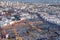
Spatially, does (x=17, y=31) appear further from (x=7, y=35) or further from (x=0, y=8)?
(x=0, y=8)

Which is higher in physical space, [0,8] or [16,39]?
[0,8]

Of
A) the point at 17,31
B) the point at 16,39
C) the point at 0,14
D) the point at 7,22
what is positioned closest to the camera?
the point at 16,39

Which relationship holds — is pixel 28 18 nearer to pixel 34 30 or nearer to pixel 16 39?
pixel 34 30

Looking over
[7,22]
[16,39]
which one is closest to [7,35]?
[16,39]

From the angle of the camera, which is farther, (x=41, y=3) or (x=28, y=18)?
(x=41, y=3)

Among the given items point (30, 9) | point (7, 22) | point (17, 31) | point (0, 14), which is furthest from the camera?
point (30, 9)

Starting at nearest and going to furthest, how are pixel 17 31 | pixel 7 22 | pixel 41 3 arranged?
pixel 17 31 < pixel 7 22 < pixel 41 3

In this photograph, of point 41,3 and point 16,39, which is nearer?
point 16,39

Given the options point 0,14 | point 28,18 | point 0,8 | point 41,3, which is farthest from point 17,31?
point 41,3

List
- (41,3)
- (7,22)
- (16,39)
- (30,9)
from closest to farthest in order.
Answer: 1. (16,39)
2. (7,22)
3. (30,9)
4. (41,3)
